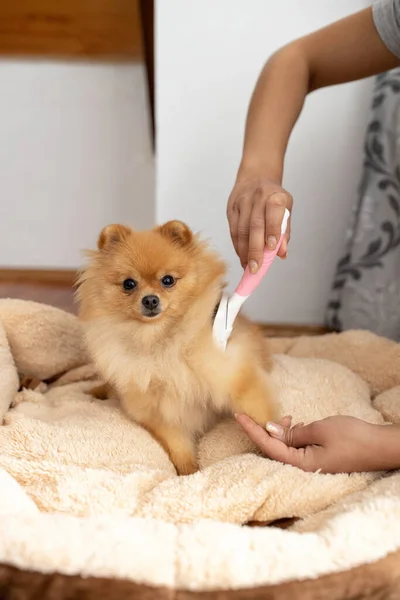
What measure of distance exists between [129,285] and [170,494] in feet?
1.31

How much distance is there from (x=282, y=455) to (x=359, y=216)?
1220 millimetres

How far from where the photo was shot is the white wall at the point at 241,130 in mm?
2027

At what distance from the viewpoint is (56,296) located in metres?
2.81

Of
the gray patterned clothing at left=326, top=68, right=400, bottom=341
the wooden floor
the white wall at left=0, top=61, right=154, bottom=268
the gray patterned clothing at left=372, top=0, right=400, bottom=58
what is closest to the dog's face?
the gray patterned clothing at left=372, top=0, right=400, bottom=58

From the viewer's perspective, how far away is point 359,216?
2.07 m

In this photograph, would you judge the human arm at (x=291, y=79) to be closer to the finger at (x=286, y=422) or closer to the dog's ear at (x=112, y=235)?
the dog's ear at (x=112, y=235)

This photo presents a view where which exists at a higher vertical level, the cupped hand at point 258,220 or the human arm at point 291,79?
the human arm at point 291,79

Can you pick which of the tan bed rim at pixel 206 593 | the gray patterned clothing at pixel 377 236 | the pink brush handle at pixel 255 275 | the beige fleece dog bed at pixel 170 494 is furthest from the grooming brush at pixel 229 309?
the gray patterned clothing at pixel 377 236

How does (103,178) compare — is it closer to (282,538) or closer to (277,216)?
(277,216)

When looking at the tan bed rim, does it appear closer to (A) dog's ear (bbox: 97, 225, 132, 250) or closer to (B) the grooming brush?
(B) the grooming brush

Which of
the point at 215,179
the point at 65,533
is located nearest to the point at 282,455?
the point at 65,533

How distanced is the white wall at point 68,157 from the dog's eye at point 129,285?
1869mm

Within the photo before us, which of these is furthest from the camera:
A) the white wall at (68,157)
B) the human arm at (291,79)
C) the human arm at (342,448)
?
the white wall at (68,157)

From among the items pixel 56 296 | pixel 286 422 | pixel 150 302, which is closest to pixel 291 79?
pixel 150 302
